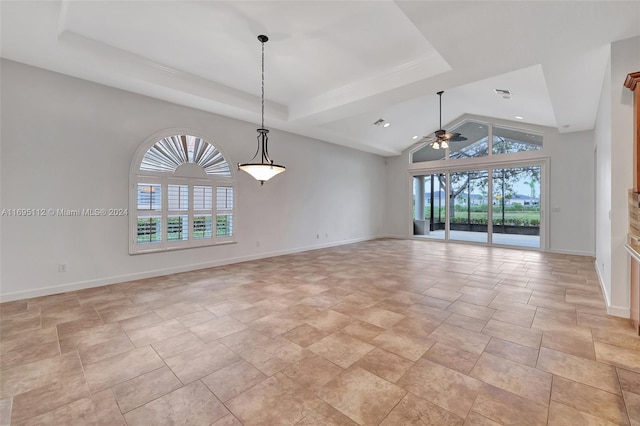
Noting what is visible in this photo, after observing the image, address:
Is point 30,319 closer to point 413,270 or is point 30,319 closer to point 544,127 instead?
point 413,270

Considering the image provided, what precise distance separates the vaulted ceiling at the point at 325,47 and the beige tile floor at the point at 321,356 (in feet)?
10.1

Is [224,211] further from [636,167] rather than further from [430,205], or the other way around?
[430,205]

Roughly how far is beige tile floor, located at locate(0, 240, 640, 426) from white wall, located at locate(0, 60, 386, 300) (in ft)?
1.38

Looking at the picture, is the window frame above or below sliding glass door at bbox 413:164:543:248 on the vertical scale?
above

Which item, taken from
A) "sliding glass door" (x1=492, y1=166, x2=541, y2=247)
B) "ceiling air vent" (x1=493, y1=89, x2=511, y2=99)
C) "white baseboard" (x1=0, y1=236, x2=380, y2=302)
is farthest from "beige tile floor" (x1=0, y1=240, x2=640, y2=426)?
"sliding glass door" (x1=492, y1=166, x2=541, y2=247)

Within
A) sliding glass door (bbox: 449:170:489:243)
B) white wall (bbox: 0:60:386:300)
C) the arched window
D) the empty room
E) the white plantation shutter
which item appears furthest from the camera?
sliding glass door (bbox: 449:170:489:243)

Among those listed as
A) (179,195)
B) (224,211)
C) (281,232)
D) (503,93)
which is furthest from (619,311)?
(179,195)

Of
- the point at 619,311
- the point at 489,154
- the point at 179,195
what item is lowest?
the point at 619,311

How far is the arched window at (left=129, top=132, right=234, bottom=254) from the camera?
483cm

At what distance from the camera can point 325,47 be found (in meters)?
3.85

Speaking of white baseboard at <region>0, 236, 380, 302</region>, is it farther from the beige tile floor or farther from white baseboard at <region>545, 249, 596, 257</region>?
white baseboard at <region>545, 249, 596, 257</region>

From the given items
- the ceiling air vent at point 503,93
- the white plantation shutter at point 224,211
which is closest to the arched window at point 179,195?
the white plantation shutter at point 224,211

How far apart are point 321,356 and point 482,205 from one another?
8.00 metres

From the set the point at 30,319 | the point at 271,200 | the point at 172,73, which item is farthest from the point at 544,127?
the point at 30,319
